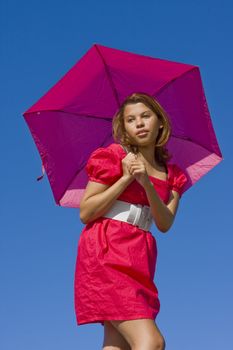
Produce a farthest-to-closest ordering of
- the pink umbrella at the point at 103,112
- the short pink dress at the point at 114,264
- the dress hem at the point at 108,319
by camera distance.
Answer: the pink umbrella at the point at 103,112
the short pink dress at the point at 114,264
the dress hem at the point at 108,319

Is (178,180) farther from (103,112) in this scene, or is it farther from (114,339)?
(114,339)

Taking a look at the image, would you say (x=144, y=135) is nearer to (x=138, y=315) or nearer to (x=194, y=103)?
(x=194, y=103)

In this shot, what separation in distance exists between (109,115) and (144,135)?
0.97 m

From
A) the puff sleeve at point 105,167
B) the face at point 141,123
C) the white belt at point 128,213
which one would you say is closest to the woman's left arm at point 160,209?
the white belt at point 128,213

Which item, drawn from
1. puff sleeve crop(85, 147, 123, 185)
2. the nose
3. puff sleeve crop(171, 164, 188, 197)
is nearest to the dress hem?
puff sleeve crop(85, 147, 123, 185)

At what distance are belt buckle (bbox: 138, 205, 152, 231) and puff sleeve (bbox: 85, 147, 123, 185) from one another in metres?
0.36

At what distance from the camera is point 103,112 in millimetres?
8148

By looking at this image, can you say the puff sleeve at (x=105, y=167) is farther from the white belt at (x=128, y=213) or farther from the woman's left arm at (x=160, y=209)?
the woman's left arm at (x=160, y=209)

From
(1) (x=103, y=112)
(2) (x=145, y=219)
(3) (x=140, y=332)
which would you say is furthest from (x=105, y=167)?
(3) (x=140, y=332)

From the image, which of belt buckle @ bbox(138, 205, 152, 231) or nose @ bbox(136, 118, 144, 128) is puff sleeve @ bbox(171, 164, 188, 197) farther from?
nose @ bbox(136, 118, 144, 128)

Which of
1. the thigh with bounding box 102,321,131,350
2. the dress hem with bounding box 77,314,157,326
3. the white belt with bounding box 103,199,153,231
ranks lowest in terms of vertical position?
the thigh with bounding box 102,321,131,350

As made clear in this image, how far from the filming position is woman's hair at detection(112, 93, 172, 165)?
24.5ft

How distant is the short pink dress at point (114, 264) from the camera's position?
671cm

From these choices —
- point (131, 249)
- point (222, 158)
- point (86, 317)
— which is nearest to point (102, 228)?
point (131, 249)
